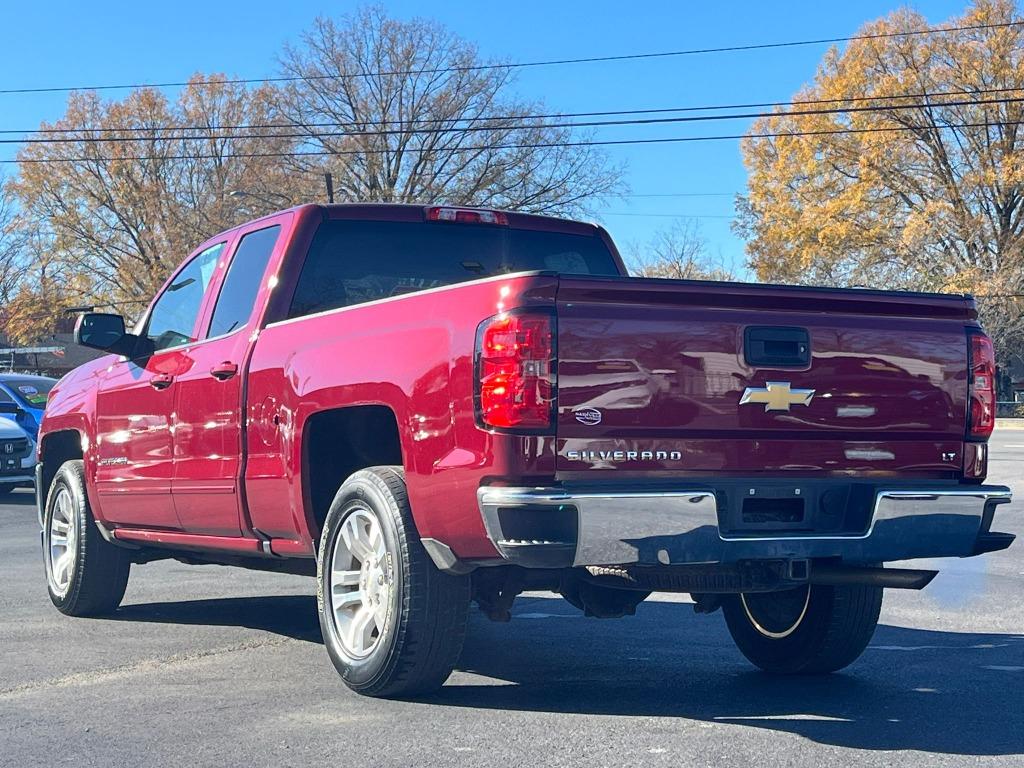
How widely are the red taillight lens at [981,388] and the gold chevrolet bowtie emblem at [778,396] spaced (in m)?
0.75

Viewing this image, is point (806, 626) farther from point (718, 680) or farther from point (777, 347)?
point (777, 347)

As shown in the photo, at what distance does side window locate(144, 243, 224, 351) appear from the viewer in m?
6.95

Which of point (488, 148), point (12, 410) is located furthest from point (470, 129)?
point (12, 410)

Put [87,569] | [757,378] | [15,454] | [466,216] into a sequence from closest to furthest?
[757,378]
[466,216]
[87,569]
[15,454]

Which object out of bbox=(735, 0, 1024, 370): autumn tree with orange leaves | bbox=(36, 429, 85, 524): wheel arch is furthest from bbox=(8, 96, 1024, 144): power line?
bbox=(36, 429, 85, 524): wheel arch

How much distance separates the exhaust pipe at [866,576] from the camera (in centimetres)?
492

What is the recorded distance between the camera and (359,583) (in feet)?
17.3

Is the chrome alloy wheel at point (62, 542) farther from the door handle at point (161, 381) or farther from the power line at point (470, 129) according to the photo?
the power line at point (470, 129)

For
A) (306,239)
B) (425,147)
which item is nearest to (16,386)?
(306,239)

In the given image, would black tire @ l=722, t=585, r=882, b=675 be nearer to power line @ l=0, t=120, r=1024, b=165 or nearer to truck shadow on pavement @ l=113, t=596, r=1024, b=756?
truck shadow on pavement @ l=113, t=596, r=1024, b=756

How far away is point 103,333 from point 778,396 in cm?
387

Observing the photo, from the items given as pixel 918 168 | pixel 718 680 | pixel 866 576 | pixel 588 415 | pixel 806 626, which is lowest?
pixel 718 680

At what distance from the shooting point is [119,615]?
753cm

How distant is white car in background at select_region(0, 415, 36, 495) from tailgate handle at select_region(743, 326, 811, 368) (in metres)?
13.4
